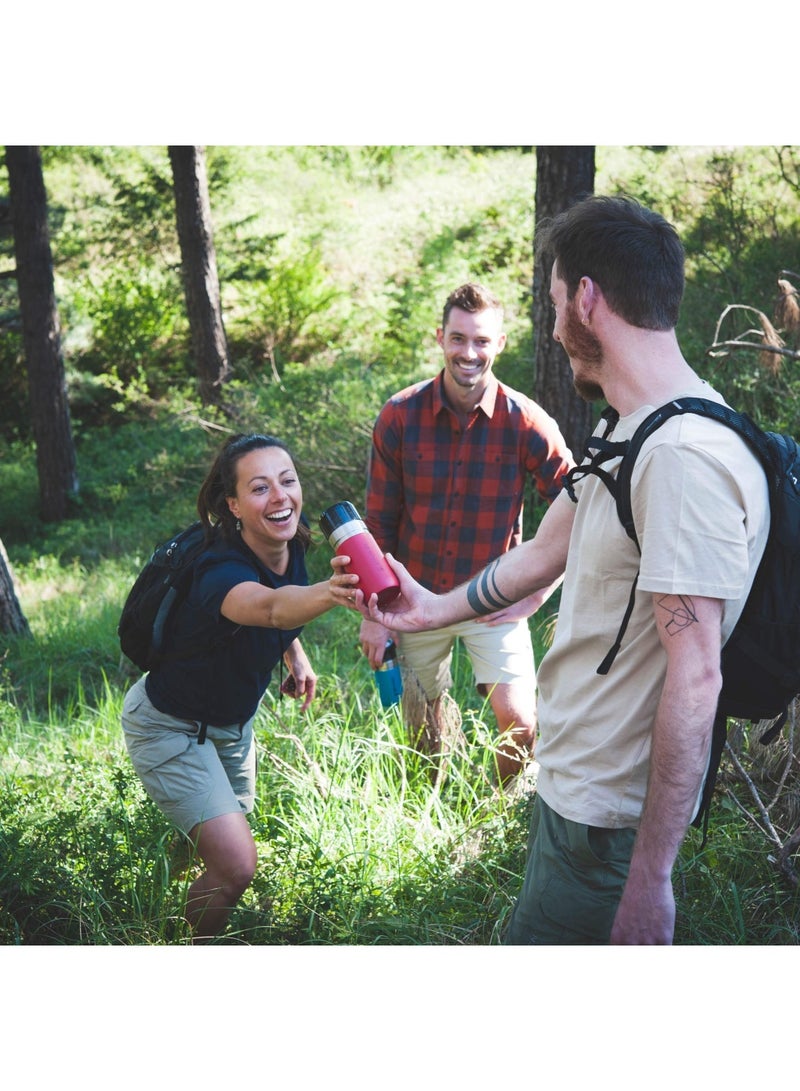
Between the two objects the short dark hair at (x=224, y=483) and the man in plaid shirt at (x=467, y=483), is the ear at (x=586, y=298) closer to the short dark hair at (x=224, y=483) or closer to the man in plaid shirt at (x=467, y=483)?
the short dark hair at (x=224, y=483)

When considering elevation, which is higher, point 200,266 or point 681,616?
point 200,266

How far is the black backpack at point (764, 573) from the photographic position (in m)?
1.88

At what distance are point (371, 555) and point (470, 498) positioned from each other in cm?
168

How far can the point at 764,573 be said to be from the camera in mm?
1917

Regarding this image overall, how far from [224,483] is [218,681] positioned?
0.61m

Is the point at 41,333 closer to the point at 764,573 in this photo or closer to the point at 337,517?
the point at 337,517

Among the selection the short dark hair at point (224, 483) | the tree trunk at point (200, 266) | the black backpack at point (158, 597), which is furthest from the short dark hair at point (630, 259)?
the tree trunk at point (200, 266)

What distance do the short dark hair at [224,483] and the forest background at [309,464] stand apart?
1.06 meters

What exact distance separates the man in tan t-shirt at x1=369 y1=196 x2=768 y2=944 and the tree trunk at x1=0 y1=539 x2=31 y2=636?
5.20m

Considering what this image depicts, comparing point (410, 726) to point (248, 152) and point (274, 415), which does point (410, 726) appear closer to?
point (274, 415)

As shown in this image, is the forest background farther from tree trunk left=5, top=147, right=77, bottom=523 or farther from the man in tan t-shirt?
the man in tan t-shirt

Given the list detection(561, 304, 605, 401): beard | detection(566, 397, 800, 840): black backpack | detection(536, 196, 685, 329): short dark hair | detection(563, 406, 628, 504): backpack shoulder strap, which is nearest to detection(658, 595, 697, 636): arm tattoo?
detection(566, 397, 800, 840): black backpack

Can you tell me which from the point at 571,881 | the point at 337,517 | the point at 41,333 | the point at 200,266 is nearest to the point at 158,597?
the point at 337,517

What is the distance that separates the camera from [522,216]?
14.4 metres
